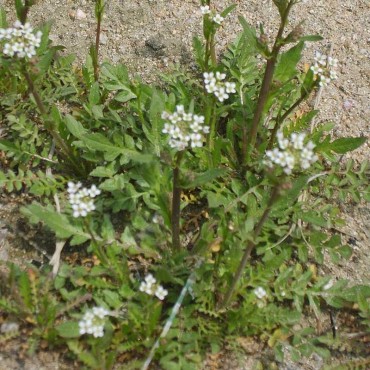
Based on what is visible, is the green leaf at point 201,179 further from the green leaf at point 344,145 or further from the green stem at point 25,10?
the green stem at point 25,10

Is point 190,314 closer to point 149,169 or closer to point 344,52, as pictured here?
point 149,169

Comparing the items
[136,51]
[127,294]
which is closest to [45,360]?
[127,294]

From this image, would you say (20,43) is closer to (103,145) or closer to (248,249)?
(103,145)

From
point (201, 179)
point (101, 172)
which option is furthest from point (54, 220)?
point (201, 179)

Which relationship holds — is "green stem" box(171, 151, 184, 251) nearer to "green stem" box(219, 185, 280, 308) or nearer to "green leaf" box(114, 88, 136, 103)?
"green stem" box(219, 185, 280, 308)

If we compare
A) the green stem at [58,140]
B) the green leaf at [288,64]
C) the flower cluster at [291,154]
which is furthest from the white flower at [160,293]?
the green leaf at [288,64]

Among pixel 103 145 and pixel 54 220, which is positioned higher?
pixel 103 145
